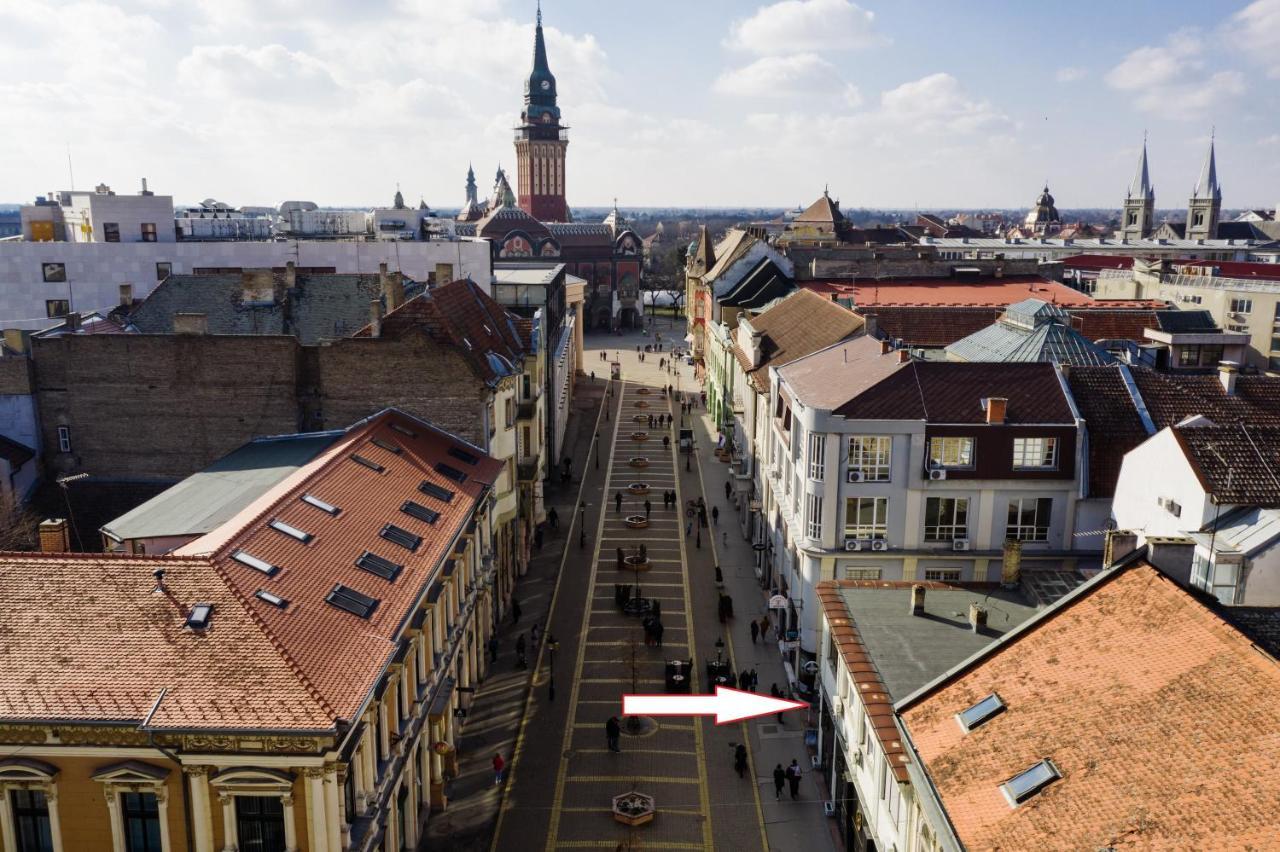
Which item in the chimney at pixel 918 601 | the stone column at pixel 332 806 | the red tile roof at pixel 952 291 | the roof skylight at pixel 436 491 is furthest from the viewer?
the red tile roof at pixel 952 291

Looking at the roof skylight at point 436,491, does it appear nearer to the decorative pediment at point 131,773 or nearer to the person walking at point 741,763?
the person walking at point 741,763

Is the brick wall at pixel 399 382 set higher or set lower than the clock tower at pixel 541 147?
lower

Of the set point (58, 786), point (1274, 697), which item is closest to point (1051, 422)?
point (1274, 697)

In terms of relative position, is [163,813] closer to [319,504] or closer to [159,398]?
[319,504]

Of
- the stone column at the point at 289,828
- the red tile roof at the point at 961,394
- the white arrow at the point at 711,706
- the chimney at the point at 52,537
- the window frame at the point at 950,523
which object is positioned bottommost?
the white arrow at the point at 711,706

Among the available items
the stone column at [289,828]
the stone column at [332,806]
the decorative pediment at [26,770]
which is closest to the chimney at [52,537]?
the decorative pediment at [26,770]

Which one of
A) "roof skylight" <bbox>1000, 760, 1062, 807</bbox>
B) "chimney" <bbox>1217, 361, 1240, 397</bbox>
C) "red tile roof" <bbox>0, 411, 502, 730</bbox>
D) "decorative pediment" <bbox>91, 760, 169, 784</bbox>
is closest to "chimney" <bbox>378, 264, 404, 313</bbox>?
"red tile roof" <bbox>0, 411, 502, 730</bbox>

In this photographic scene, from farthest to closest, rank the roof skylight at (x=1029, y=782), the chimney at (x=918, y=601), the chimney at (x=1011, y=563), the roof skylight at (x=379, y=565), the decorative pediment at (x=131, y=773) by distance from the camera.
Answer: the chimney at (x=1011, y=563), the chimney at (x=918, y=601), the roof skylight at (x=379, y=565), the decorative pediment at (x=131, y=773), the roof skylight at (x=1029, y=782)
